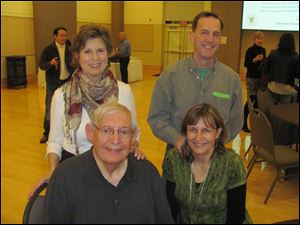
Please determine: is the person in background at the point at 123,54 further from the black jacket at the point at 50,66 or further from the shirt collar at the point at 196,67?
the shirt collar at the point at 196,67

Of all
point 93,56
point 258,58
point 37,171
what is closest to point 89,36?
point 93,56

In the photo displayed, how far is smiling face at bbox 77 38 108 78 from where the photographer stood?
3.79ft

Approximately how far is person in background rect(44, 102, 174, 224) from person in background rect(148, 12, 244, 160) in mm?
398

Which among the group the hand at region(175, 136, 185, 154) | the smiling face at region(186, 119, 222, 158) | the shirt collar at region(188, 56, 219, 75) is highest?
the shirt collar at region(188, 56, 219, 75)

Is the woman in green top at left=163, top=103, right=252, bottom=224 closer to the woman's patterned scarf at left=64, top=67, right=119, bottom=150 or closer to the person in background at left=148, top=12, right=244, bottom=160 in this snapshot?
the person in background at left=148, top=12, right=244, bottom=160

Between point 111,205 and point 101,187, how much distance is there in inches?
2.5

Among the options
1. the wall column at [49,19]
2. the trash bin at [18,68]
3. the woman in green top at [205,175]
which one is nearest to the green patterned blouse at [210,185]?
the woman in green top at [205,175]

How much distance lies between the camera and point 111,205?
2.73 ft

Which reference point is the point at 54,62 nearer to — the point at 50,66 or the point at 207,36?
the point at 50,66

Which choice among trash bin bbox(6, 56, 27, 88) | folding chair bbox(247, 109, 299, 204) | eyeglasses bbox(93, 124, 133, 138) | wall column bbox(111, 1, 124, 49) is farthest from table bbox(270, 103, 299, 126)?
wall column bbox(111, 1, 124, 49)

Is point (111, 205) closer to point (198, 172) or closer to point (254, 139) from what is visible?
point (198, 172)

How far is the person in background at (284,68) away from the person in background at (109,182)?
493 mm

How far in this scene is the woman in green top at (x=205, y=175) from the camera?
3.61 feet

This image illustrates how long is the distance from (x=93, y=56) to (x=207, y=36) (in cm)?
39
